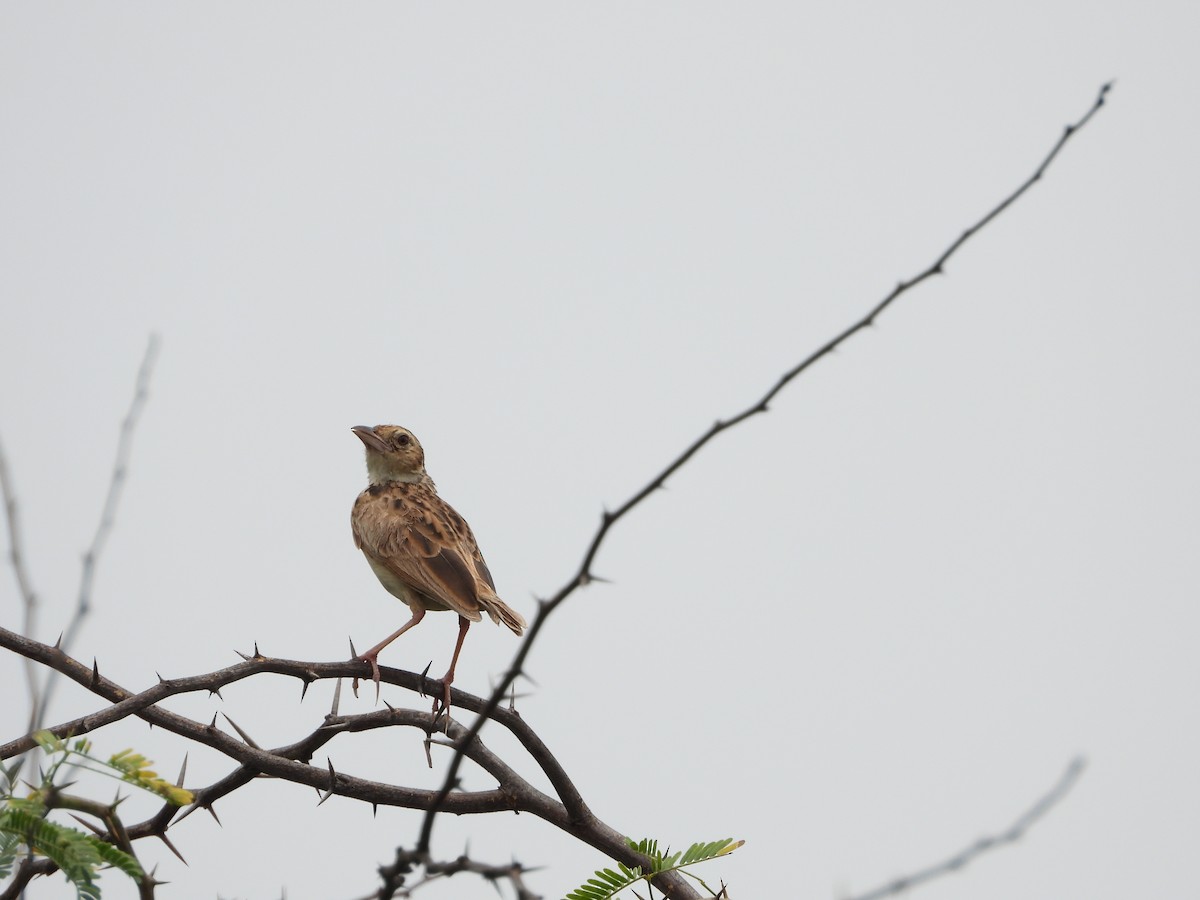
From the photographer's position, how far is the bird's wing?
21.5 feet

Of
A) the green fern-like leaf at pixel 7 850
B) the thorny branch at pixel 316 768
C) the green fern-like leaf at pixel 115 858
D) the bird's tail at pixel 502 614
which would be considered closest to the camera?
the green fern-like leaf at pixel 115 858

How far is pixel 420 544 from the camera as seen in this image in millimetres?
6930

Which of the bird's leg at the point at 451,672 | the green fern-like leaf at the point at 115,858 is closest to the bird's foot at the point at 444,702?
the bird's leg at the point at 451,672

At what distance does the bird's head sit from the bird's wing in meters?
0.61

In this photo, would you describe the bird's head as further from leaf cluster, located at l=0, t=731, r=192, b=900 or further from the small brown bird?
leaf cluster, located at l=0, t=731, r=192, b=900

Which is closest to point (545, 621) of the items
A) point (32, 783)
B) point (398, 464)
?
point (32, 783)

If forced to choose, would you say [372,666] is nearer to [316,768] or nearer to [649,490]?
[316,768]

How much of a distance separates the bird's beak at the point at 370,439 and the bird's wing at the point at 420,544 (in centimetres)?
59

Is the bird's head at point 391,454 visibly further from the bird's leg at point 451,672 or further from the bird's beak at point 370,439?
the bird's leg at point 451,672

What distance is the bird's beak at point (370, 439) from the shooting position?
8.38 m

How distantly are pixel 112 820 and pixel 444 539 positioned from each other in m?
4.11

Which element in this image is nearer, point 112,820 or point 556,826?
point 112,820

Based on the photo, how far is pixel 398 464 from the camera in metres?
8.47

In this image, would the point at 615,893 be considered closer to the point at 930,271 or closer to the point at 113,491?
the point at 113,491
